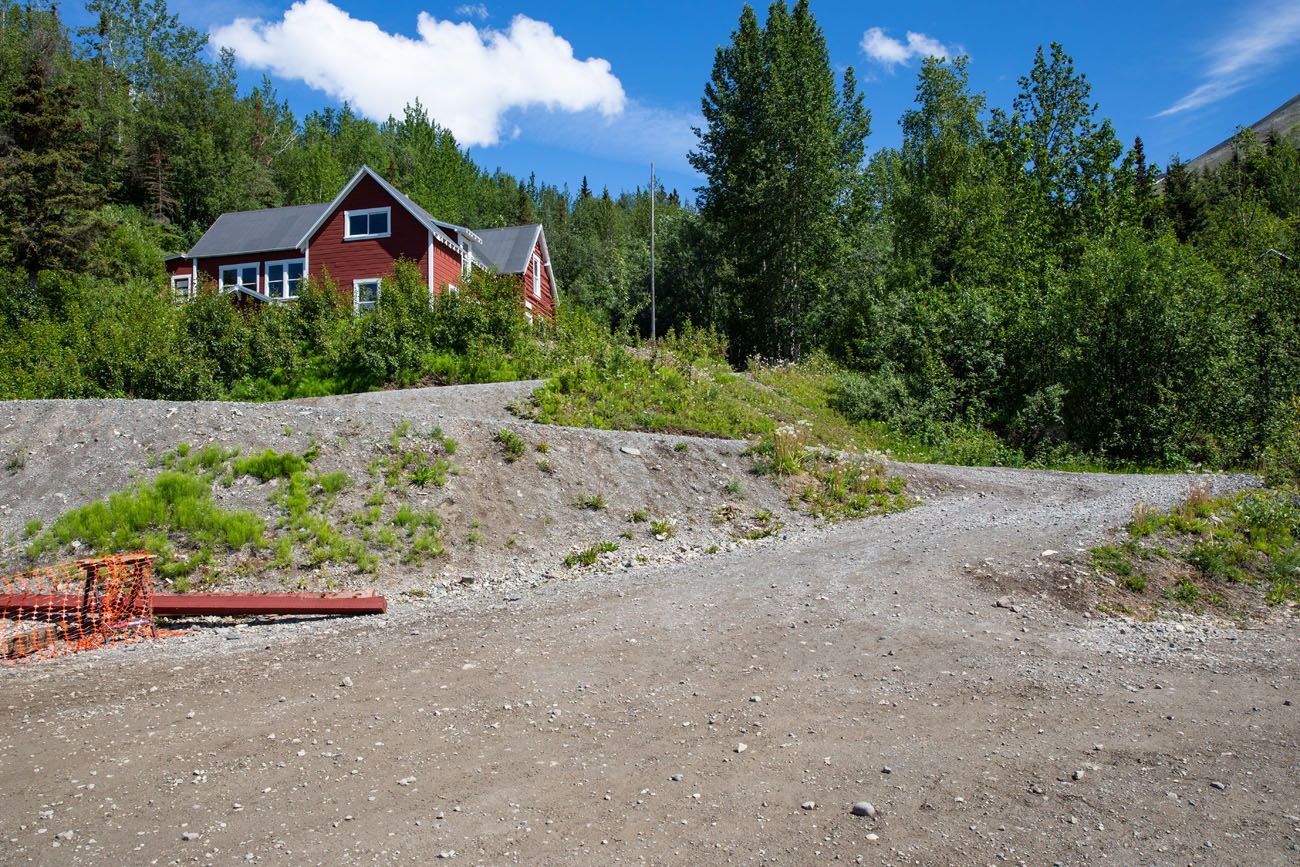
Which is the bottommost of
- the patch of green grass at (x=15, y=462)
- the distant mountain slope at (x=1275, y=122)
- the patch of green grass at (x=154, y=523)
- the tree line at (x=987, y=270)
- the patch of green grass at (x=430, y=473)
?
the patch of green grass at (x=154, y=523)

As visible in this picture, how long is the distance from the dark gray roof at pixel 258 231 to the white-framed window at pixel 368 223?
4.93m

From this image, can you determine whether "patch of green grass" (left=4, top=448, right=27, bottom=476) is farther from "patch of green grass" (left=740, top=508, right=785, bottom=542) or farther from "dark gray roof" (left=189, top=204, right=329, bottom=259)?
"dark gray roof" (left=189, top=204, right=329, bottom=259)

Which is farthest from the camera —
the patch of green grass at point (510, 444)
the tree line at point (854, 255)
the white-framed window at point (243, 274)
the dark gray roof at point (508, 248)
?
the dark gray roof at point (508, 248)

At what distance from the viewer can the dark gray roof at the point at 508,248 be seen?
35.8 m

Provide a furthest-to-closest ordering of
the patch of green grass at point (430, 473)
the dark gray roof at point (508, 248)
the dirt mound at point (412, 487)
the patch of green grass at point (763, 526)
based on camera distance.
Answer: the dark gray roof at point (508, 248) → the patch of green grass at point (763, 526) → the patch of green grass at point (430, 473) → the dirt mound at point (412, 487)

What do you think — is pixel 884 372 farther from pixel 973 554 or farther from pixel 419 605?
pixel 419 605

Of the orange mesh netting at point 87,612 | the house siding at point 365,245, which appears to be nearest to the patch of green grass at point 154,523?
the orange mesh netting at point 87,612

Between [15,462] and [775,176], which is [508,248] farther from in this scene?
[15,462]

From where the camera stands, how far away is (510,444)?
1079 centimetres

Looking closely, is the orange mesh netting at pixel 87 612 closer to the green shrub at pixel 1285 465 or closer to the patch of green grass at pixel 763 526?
the patch of green grass at pixel 763 526

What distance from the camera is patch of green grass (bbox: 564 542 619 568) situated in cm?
906

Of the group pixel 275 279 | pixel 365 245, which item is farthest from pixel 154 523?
pixel 275 279

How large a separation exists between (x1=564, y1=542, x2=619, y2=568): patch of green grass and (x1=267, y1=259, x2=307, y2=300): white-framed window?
2924 centimetres

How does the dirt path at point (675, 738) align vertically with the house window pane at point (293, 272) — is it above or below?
below
